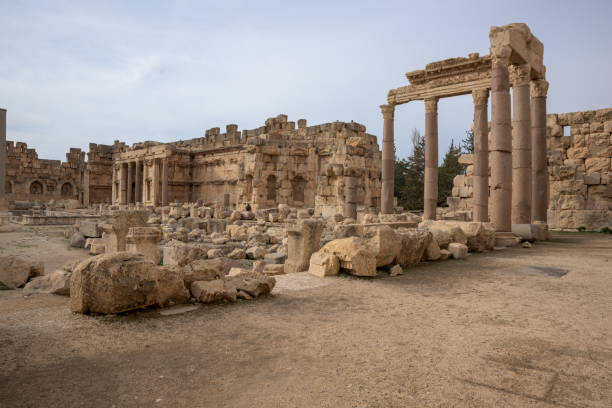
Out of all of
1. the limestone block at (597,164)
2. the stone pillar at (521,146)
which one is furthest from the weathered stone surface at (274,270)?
the limestone block at (597,164)

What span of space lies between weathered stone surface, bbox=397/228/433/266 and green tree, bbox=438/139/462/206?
30155mm

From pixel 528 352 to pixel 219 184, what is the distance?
30396 mm

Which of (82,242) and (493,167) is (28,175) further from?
(493,167)

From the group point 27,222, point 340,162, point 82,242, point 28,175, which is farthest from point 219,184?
point 28,175

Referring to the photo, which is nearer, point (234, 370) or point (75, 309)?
Answer: point (234, 370)

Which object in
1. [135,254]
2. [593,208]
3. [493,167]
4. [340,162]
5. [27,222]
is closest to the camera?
[135,254]

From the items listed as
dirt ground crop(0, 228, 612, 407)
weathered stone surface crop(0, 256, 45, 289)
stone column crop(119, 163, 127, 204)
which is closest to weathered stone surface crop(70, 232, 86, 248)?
weathered stone surface crop(0, 256, 45, 289)

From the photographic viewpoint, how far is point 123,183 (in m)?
36.1

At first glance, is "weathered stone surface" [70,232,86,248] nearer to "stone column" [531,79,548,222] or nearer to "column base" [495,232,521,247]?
"column base" [495,232,521,247]

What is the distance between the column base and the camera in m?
9.89

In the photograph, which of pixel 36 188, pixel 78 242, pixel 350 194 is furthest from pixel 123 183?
pixel 350 194

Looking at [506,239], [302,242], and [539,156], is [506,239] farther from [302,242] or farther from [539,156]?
[302,242]

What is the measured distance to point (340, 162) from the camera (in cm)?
1758

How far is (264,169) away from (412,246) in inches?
670
